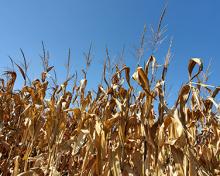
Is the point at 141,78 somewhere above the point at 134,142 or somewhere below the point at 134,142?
above

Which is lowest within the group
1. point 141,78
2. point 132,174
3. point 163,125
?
point 132,174

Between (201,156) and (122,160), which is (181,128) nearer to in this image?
(122,160)

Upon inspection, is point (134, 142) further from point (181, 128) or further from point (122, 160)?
point (181, 128)

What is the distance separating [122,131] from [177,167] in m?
0.33

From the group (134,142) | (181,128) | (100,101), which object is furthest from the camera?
(100,101)

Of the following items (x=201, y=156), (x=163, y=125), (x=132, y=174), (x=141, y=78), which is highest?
(x=141, y=78)

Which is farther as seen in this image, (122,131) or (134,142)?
(134,142)

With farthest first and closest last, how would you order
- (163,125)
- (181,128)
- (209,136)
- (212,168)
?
(209,136) → (212,168) → (163,125) → (181,128)

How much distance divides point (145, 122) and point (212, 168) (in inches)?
21.5

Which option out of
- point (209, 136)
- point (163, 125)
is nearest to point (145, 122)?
point (163, 125)

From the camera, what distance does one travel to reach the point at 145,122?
1343mm

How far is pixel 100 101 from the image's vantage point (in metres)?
1.80

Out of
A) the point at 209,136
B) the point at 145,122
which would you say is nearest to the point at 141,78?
the point at 145,122

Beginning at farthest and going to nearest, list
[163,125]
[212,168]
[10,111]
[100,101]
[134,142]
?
[10,111] → [100,101] → [134,142] → [212,168] → [163,125]
